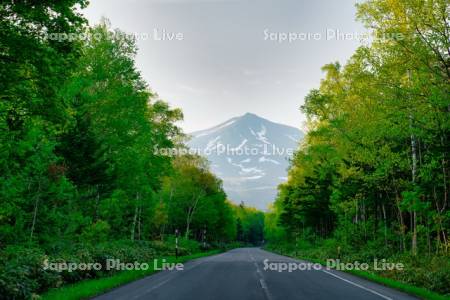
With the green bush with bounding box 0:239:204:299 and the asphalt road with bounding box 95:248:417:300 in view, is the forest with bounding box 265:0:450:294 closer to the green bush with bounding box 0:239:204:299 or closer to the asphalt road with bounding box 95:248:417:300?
the asphalt road with bounding box 95:248:417:300

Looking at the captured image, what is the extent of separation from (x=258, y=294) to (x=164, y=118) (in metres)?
29.1

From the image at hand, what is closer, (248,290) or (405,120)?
(248,290)

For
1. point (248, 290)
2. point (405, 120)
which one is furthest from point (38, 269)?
point (405, 120)

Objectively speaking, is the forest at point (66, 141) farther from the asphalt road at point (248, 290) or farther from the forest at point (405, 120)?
the forest at point (405, 120)

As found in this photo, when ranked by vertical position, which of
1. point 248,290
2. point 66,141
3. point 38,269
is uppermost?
point 66,141

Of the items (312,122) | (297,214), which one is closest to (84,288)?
(312,122)

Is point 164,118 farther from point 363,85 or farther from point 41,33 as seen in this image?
point 41,33

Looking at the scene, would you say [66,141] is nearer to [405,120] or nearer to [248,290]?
[248,290]

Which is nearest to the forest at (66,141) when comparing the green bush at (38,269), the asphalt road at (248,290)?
the green bush at (38,269)

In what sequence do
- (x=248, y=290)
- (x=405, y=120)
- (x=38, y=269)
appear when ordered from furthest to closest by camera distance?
(x=405, y=120)
(x=248, y=290)
(x=38, y=269)

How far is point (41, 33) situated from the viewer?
1181 centimetres

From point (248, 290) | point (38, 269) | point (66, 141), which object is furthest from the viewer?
point (66, 141)

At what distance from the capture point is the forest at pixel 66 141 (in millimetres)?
11453

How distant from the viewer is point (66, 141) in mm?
21047
